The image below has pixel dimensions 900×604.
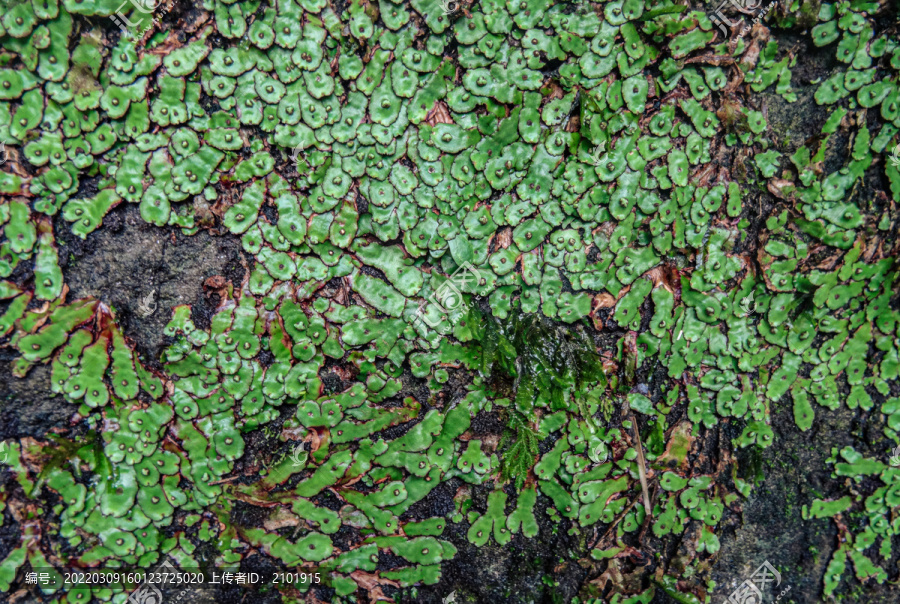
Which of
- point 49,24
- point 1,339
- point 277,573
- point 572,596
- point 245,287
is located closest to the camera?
point 49,24

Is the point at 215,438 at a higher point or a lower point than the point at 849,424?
lower

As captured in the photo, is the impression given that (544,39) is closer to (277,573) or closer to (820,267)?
(820,267)

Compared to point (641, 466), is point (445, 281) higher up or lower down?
higher up

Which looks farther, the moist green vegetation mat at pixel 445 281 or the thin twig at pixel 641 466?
the thin twig at pixel 641 466

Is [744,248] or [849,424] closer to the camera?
[744,248]

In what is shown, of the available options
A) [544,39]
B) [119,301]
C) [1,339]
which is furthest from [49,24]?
[544,39]

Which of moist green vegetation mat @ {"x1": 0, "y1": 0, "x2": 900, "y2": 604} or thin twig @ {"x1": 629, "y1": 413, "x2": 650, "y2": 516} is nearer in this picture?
moist green vegetation mat @ {"x1": 0, "y1": 0, "x2": 900, "y2": 604}

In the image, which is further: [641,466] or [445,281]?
[641,466]

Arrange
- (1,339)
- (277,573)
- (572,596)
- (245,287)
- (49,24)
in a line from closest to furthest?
(49,24), (1,339), (245,287), (277,573), (572,596)
